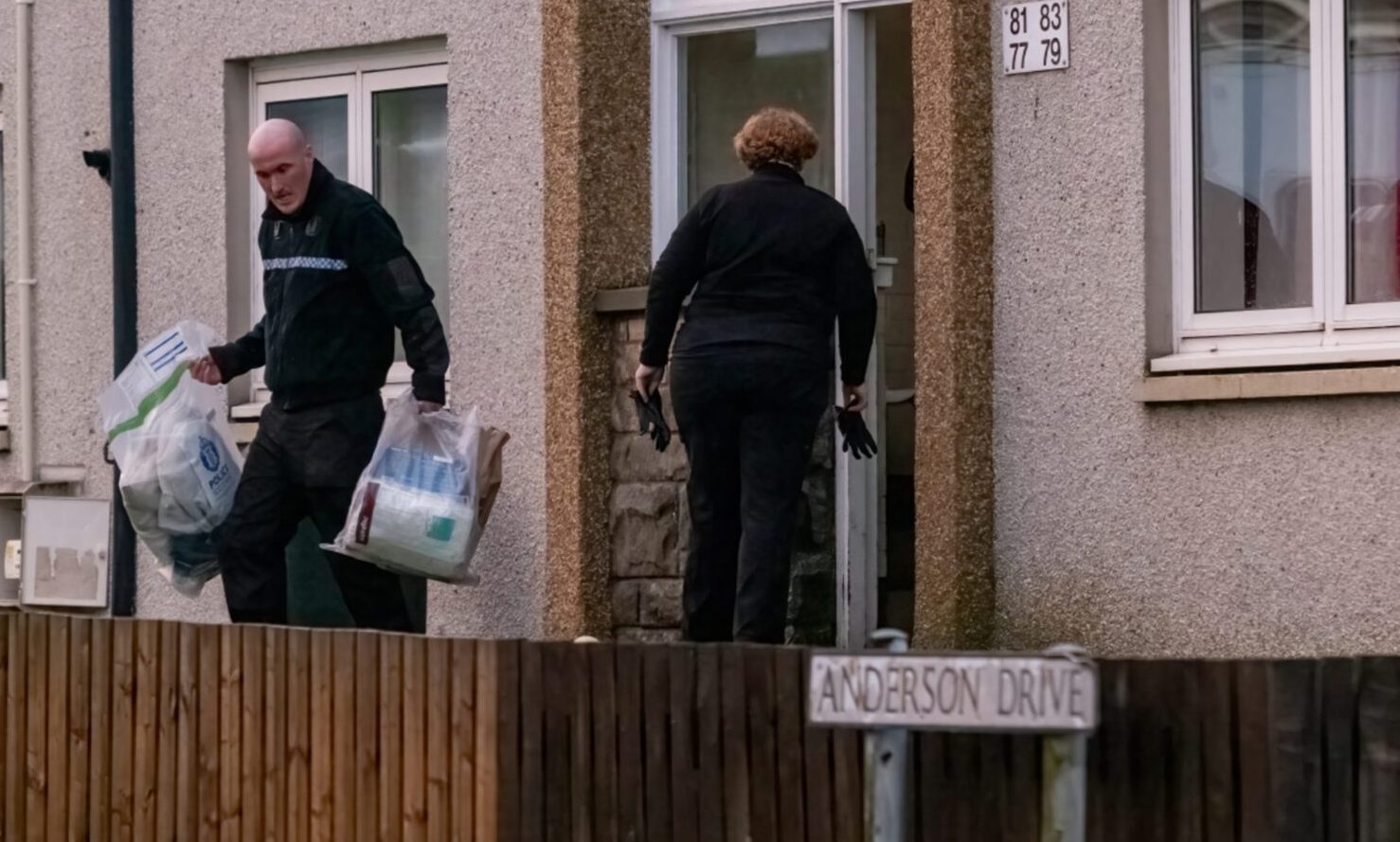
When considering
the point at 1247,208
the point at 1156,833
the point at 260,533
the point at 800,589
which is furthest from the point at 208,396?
the point at 1156,833

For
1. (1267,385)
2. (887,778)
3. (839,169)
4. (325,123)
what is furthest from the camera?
(325,123)

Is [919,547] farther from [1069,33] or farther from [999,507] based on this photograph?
[1069,33]

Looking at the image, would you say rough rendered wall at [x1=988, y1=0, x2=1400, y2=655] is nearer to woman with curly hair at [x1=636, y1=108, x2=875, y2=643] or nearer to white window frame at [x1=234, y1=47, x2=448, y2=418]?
woman with curly hair at [x1=636, y1=108, x2=875, y2=643]

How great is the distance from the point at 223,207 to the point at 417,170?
88 cm

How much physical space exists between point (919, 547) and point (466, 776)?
2.64m

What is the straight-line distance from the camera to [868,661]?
481cm

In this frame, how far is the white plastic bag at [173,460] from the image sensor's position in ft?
29.2

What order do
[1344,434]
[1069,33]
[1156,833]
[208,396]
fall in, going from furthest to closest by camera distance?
[208,396]
[1069,33]
[1344,434]
[1156,833]

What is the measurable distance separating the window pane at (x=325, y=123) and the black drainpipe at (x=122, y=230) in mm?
669

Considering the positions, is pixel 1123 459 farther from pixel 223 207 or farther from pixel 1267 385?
pixel 223 207

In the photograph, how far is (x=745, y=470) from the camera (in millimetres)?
7867

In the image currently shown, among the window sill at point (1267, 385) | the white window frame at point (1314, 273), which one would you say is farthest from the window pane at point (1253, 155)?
the window sill at point (1267, 385)

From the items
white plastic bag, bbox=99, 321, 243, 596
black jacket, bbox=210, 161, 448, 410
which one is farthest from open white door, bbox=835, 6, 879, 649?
white plastic bag, bbox=99, 321, 243, 596

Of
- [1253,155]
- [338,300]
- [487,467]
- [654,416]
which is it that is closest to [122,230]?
[338,300]
